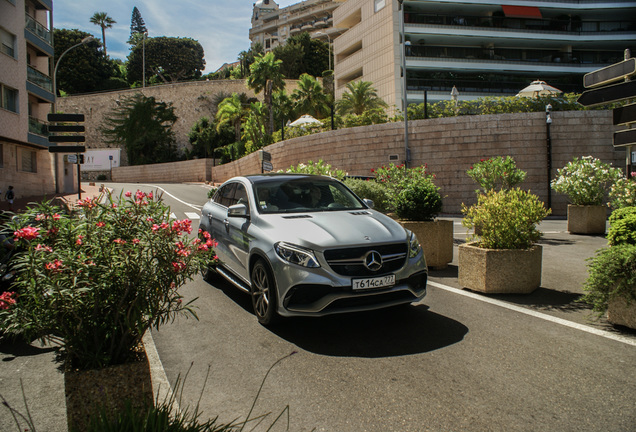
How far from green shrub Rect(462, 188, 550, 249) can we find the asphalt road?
0.77 m

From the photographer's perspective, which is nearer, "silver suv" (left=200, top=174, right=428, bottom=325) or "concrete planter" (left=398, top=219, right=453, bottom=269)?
"silver suv" (left=200, top=174, right=428, bottom=325)

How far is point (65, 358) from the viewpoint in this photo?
8.75 ft

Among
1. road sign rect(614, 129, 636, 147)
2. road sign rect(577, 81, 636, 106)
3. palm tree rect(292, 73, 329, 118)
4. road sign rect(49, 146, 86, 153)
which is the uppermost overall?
palm tree rect(292, 73, 329, 118)

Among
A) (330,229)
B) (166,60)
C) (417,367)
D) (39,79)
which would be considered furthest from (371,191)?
(166,60)

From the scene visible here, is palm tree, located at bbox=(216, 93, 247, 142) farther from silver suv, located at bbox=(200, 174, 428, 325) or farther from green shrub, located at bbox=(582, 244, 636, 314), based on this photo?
green shrub, located at bbox=(582, 244, 636, 314)

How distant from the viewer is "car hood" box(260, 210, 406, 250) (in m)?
4.98

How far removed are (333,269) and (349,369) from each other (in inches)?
40.4

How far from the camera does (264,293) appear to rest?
5.30 meters

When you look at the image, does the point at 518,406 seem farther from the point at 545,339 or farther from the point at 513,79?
the point at 513,79

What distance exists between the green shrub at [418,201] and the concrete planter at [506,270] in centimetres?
178

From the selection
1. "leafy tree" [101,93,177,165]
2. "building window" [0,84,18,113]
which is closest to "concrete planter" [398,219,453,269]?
"building window" [0,84,18,113]

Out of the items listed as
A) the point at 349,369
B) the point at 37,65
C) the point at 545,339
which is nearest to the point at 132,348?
the point at 349,369

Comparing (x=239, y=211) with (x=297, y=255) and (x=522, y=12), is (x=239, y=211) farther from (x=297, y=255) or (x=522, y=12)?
(x=522, y=12)

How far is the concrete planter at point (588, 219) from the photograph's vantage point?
44.8 ft
